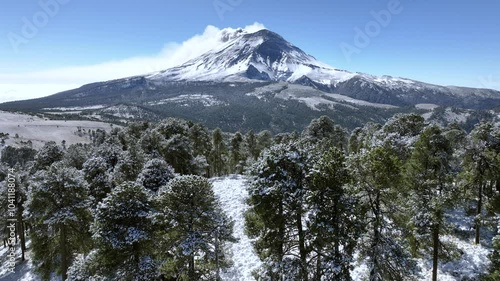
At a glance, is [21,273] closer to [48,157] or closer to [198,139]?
[48,157]

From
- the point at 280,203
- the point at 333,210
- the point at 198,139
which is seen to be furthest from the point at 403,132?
the point at 198,139

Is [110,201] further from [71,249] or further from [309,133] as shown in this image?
[309,133]

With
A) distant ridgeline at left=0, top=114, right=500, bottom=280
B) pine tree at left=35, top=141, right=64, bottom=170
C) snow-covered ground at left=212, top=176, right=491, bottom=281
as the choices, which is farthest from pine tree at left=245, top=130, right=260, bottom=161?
distant ridgeline at left=0, top=114, right=500, bottom=280

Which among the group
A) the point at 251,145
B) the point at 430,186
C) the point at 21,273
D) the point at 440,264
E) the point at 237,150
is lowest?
the point at 21,273

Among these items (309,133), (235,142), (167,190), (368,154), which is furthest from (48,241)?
(235,142)

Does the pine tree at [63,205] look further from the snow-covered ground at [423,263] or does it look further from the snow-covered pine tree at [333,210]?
the snow-covered pine tree at [333,210]

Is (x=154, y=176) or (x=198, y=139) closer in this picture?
(x=154, y=176)

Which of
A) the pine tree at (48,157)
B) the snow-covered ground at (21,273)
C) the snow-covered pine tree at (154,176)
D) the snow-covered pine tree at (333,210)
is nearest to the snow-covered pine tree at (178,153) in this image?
the snow-covered pine tree at (154,176)
